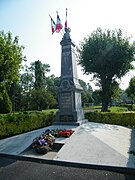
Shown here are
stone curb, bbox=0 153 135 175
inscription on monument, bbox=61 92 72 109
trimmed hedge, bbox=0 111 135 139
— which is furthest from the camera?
trimmed hedge, bbox=0 111 135 139

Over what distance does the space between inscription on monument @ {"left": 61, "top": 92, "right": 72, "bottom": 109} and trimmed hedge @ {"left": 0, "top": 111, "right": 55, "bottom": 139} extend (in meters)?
3.64

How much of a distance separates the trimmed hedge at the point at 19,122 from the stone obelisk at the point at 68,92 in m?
3.17

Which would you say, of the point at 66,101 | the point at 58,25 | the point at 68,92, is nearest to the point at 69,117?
the point at 66,101

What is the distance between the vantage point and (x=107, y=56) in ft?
63.9

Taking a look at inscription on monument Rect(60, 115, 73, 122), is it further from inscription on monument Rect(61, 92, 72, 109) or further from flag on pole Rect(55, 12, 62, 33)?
flag on pole Rect(55, 12, 62, 33)

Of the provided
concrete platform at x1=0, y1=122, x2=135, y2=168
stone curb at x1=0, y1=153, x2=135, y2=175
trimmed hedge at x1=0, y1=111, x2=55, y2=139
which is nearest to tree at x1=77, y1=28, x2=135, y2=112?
trimmed hedge at x1=0, y1=111, x2=55, y2=139

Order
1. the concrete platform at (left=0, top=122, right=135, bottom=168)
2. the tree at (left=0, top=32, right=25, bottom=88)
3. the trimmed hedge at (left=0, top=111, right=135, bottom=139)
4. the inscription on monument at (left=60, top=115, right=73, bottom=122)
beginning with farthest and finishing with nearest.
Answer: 1. the tree at (left=0, top=32, right=25, bottom=88)
2. the trimmed hedge at (left=0, top=111, right=135, bottom=139)
3. the inscription on monument at (left=60, top=115, right=73, bottom=122)
4. the concrete platform at (left=0, top=122, right=135, bottom=168)

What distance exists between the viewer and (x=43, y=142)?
7.11 meters

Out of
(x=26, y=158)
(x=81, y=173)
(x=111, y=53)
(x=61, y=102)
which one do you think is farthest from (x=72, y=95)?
(x=111, y=53)

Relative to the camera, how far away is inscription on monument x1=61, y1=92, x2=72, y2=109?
10.8 meters

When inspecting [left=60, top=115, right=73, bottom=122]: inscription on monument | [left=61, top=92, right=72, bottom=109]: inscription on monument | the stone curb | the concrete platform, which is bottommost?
the stone curb

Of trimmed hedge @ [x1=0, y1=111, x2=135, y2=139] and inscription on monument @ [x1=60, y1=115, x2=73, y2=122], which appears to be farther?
trimmed hedge @ [x1=0, y1=111, x2=135, y2=139]

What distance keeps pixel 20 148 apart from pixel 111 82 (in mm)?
16537

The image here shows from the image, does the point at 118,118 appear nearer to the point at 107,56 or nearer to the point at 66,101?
the point at 66,101
